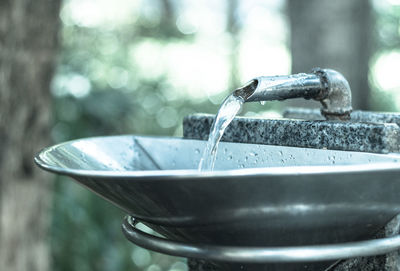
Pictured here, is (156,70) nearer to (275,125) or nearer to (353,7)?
(353,7)

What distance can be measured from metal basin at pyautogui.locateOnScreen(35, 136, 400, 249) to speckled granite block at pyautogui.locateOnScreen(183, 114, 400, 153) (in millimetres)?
22

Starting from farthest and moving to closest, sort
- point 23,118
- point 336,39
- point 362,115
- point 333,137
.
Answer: point 336,39 → point 23,118 → point 362,115 → point 333,137


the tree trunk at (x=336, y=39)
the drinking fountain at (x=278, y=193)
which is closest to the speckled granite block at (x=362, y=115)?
the drinking fountain at (x=278, y=193)

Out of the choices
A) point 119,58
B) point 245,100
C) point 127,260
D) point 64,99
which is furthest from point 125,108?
A: point 245,100

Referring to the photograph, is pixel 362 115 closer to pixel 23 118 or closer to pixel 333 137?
pixel 333 137

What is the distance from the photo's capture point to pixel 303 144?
3.11 ft

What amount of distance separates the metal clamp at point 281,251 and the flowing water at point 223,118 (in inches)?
9.2

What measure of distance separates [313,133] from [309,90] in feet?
A: 0.28

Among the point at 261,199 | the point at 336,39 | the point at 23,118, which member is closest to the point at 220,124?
the point at 261,199

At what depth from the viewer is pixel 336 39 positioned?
2.42 metres

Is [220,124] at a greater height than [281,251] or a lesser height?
greater

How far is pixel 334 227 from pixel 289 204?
0.09 meters

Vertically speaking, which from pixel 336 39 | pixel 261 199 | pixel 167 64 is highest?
pixel 336 39

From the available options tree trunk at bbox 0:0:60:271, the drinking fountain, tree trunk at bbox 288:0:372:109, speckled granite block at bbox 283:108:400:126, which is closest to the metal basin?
the drinking fountain
